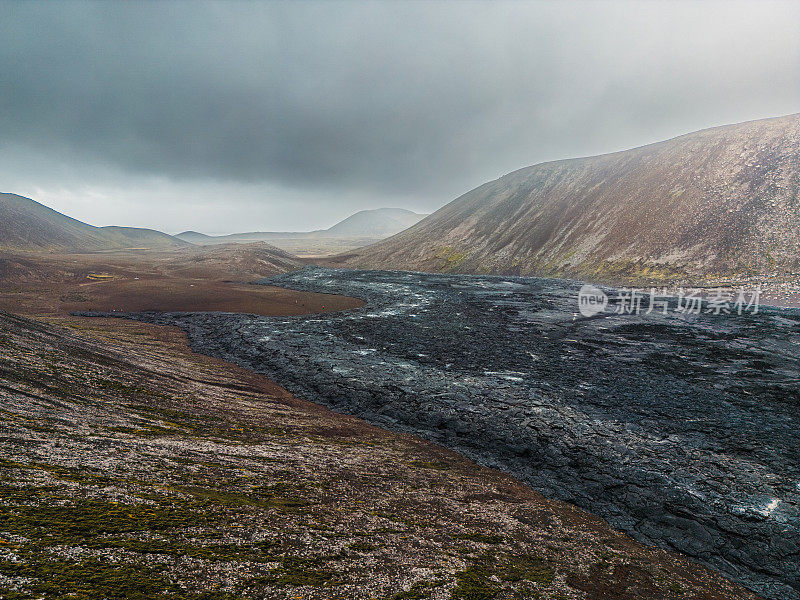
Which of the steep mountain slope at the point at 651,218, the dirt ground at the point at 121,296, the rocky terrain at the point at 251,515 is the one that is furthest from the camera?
the steep mountain slope at the point at 651,218

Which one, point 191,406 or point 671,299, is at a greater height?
point 671,299

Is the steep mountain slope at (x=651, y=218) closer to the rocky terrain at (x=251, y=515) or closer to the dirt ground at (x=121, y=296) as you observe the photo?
the dirt ground at (x=121, y=296)

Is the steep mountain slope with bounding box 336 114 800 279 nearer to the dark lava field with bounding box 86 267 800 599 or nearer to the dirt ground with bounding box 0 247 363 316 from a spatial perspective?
the dark lava field with bounding box 86 267 800 599

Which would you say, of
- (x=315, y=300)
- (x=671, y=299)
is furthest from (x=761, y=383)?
(x=315, y=300)

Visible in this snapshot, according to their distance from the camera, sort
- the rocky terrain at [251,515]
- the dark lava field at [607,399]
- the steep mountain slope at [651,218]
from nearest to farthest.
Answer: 1. the rocky terrain at [251,515]
2. the dark lava field at [607,399]
3. the steep mountain slope at [651,218]

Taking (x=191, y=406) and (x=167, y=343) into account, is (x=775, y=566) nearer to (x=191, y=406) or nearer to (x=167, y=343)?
(x=191, y=406)

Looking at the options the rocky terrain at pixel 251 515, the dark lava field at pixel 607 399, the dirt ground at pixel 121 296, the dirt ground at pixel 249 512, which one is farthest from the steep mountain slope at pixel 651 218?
the rocky terrain at pixel 251 515
